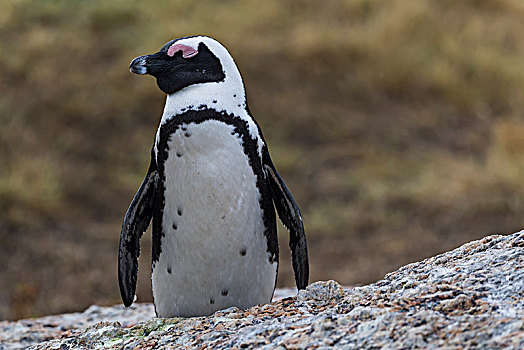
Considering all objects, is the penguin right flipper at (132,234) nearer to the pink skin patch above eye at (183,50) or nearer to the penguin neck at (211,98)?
the penguin neck at (211,98)

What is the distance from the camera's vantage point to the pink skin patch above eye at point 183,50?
2559 millimetres

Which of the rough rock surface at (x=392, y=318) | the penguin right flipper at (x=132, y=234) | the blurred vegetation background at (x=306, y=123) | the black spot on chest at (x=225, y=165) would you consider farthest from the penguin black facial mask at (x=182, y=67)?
the blurred vegetation background at (x=306, y=123)

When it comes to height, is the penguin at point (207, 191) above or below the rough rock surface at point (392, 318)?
above

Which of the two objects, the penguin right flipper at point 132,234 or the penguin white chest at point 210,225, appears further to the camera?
the penguin right flipper at point 132,234

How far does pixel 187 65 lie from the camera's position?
2.55 m

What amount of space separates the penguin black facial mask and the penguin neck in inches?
0.9

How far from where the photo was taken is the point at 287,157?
24.9 feet

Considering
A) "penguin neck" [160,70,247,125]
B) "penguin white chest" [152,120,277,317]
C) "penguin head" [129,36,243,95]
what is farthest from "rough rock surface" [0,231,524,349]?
"penguin head" [129,36,243,95]

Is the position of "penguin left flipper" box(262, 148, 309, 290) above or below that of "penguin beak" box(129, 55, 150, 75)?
below

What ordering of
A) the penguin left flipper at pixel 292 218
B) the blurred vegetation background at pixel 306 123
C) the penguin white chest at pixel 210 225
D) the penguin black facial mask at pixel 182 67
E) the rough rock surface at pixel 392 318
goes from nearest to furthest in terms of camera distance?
the rough rock surface at pixel 392 318 → the penguin white chest at pixel 210 225 → the penguin black facial mask at pixel 182 67 → the penguin left flipper at pixel 292 218 → the blurred vegetation background at pixel 306 123

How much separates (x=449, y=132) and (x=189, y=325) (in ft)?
21.4

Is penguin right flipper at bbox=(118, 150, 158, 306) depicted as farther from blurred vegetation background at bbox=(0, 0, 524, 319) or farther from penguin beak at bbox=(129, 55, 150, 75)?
blurred vegetation background at bbox=(0, 0, 524, 319)

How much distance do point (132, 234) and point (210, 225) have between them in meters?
0.43

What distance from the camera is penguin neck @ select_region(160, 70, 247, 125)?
2.47 metres
